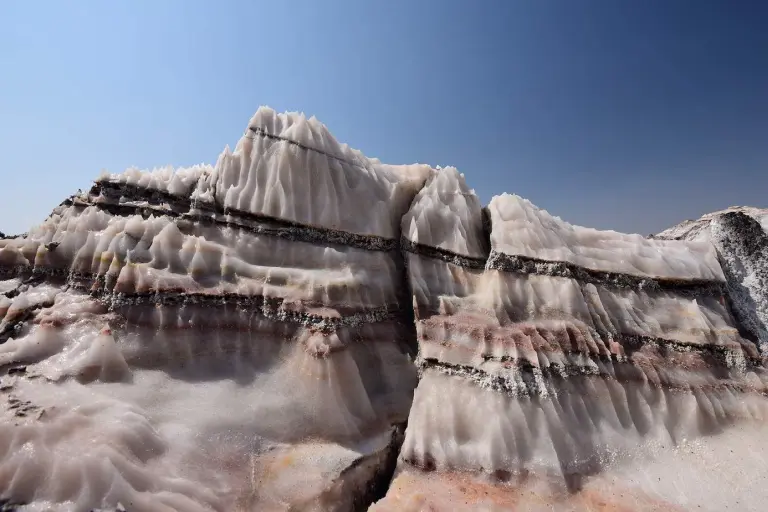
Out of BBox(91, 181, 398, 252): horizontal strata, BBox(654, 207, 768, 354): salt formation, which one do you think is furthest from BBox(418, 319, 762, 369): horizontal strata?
BBox(91, 181, 398, 252): horizontal strata

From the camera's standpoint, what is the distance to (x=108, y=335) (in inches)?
234

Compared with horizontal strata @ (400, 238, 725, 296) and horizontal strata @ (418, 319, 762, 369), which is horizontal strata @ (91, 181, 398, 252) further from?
horizontal strata @ (418, 319, 762, 369)

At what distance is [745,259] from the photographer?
9336 mm

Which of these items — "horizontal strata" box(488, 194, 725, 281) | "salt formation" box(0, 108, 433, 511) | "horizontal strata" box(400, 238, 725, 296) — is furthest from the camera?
"horizontal strata" box(488, 194, 725, 281)

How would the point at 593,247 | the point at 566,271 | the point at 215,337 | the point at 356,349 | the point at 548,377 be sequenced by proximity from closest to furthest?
the point at 215,337 < the point at 548,377 < the point at 356,349 < the point at 566,271 < the point at 593,247

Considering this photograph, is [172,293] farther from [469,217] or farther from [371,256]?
[469,217]

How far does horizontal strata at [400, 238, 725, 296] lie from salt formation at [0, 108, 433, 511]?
1.01 metres

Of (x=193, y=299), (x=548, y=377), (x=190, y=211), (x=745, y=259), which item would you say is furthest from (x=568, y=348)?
(x=190, y=211)

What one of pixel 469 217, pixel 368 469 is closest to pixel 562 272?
pixel 469 217

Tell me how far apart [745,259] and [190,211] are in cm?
1227

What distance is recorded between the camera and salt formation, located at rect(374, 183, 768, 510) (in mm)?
6137

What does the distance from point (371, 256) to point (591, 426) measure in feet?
16.7

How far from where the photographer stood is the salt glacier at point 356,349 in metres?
5.39

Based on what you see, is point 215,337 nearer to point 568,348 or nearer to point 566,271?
point 568,348
